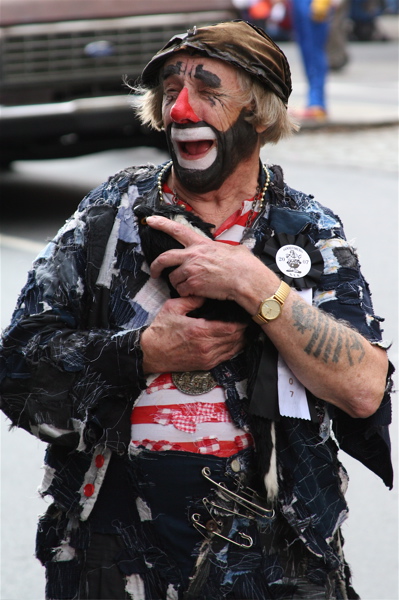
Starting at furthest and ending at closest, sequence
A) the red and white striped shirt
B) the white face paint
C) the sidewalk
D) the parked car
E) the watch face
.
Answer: the sidewalk, the parked car, the white face paint, the red and white striped shirt, the watch face

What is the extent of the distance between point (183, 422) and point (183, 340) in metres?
0.21

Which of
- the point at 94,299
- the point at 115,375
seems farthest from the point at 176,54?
the point at 115,375

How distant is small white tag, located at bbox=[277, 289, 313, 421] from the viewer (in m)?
2.38

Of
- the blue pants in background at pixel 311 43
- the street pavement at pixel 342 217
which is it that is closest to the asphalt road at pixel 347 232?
the street pavement at pixel 342 217

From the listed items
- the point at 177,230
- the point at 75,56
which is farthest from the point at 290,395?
the point at 75,56

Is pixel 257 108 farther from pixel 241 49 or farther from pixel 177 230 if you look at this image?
pixel 177 230

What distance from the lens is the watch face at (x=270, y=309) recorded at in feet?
7.64

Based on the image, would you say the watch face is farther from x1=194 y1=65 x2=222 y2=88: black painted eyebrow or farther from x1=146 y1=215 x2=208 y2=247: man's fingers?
x1=194 y1=65 x2=222 y2=88: black painted eyebrow

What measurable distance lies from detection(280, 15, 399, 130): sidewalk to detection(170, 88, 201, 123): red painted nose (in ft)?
29.7

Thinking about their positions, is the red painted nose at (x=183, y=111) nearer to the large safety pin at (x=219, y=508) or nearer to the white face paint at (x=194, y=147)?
the white face paint at (x=194, y=147)

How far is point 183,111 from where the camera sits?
2525 millimetres

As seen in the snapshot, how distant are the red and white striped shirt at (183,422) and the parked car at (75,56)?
6072mm

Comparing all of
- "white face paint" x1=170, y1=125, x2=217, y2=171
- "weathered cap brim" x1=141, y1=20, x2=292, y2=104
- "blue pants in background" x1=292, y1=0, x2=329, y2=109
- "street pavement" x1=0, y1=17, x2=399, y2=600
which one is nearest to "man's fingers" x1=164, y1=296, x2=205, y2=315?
"white face paint" x1=170, y1=125, x2=217, y2=171

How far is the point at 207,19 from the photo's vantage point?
8.75 metres
